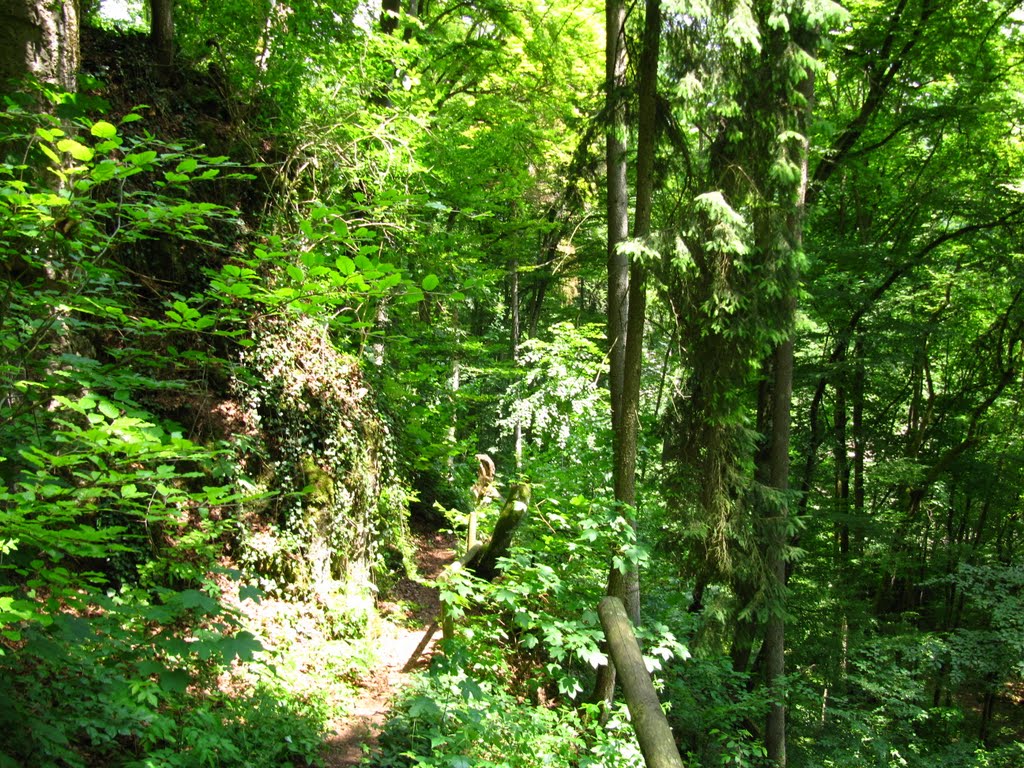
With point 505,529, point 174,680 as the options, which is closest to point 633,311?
point 505,529

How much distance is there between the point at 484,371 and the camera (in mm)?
13508

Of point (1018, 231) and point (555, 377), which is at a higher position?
point (1018, 231)

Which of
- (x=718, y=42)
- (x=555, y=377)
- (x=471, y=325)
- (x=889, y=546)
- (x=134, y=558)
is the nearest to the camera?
(x=134, y=558)

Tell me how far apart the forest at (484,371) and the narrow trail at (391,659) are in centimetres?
6

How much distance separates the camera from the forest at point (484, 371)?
2.49 metres

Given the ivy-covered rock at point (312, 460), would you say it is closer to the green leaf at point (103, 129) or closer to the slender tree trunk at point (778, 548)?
the green leaf at point (103, 129)

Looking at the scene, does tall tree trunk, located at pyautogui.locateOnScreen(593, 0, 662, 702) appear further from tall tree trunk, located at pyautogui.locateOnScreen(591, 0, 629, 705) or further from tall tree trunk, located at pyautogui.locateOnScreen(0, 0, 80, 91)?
tall tree trunk, located at pyautogui.locateOnScreen(0, 0, 80, 91)

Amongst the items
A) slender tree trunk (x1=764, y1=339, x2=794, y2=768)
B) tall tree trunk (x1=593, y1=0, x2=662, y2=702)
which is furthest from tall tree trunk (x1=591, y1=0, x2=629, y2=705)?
slender tree trunk (x1=764, y1=339, x2=794, y2=768)

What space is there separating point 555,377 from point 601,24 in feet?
25.6

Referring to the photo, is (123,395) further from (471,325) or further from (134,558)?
(471,325)

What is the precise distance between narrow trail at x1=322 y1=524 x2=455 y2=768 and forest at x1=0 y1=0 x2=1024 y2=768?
2.5 inches

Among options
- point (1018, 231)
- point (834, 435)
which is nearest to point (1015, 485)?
point (834, 435)

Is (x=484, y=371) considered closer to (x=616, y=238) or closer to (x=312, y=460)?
(x=616, y=238)

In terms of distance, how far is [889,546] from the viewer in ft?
37.5
